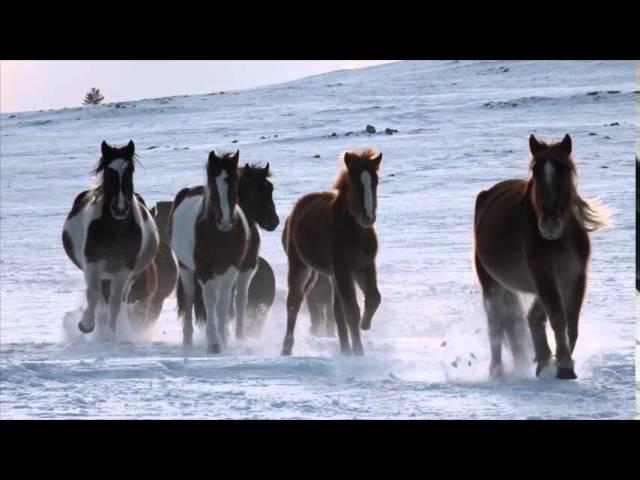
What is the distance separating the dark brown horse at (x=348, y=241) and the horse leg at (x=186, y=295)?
→ 1.32 m

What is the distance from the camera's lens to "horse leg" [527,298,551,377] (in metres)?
8.46

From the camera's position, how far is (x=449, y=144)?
127 ft

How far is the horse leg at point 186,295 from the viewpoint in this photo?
11.5 metres

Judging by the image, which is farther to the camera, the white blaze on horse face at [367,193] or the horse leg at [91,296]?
the horse leg at [91,296]

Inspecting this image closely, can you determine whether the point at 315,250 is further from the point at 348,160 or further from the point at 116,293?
the point at 116,293

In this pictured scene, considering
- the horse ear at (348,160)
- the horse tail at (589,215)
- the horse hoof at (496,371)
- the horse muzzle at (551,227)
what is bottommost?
the horse hoof at (496,371)

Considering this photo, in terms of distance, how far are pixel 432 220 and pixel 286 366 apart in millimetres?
17198

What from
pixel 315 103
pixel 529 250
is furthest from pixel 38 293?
pixel 315 103

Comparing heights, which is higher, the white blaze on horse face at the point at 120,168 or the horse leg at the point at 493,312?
the white blaze on horse face at the point at 120,168

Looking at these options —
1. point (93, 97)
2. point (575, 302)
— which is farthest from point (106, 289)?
point (93, 97)

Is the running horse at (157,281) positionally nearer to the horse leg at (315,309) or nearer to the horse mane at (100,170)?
the horse mane at (100,170)

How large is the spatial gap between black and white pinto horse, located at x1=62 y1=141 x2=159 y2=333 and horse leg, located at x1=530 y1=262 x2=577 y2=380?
156 inches

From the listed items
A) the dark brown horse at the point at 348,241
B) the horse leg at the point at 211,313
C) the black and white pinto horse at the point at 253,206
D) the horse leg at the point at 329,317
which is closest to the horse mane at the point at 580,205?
the dark brown horse at the point at 348,241
